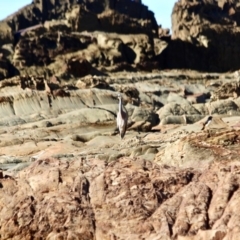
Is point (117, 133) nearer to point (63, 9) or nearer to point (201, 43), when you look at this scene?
point (201, 43)

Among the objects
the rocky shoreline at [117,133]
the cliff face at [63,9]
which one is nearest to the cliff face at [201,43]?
the rocky shoreline at [117,133]

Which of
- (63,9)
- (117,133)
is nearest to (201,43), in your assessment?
(63,9)

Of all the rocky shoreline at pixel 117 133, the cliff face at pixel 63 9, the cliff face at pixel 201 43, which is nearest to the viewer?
the rocky shoreline at pixel 117 133

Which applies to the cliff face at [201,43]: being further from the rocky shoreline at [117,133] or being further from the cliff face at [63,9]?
the cliff face at [63,9]

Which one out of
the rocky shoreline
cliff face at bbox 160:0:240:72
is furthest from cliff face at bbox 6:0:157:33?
cliff face at bbox 160:0:240:72

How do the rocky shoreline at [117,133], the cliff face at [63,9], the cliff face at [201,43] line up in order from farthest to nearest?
the cliff face at [63,9] < the cliff face at [201,43] < the rocky shoreline at [117,133]

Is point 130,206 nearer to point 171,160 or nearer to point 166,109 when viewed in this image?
point 171,160

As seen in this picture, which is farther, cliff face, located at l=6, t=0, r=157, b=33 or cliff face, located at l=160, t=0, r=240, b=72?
cliff face, located at l=6, t=0, r=157, b=33

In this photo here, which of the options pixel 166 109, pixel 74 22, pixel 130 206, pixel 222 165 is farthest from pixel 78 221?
pixel 74 22

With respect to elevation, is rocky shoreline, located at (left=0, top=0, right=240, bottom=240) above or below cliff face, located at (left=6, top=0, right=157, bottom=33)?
below

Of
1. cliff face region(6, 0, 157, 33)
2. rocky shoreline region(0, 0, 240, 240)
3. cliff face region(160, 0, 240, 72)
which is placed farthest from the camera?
cliff face region(6, 0, 157, 33)

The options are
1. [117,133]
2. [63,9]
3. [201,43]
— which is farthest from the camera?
[63,9]

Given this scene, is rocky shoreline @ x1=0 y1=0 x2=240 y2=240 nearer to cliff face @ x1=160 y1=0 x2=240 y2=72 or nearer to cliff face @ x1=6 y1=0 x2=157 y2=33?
cliff face @ x1=160 y1=0 x2=240 y2=72

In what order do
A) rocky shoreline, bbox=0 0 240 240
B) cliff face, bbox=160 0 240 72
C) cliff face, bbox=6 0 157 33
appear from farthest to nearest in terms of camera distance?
1. cliff face, bbox=6 0 157 33
2. cliff face, bbox=160 0 240 72
3. rocky shoreline, bbox=0 0 240 240
